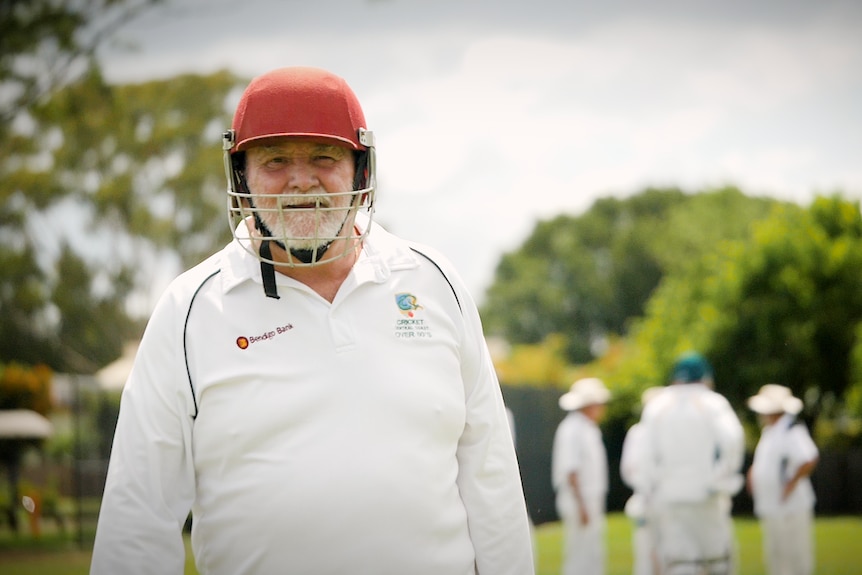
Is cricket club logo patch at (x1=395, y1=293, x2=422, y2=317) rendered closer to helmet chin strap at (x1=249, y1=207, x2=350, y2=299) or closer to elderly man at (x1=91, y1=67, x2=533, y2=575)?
elderly man at (x1=91, y1=67, x2=533, y2=575)

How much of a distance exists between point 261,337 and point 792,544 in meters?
7.98

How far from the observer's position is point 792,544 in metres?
9.45

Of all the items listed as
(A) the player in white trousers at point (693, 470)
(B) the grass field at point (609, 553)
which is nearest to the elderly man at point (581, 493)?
(A) the player in white trousers at point (693, 470)

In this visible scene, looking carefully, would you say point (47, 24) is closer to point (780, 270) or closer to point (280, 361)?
point (280, 361)

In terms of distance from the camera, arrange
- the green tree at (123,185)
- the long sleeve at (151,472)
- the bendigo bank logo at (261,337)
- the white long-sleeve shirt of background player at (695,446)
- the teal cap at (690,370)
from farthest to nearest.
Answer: the green tree at (123,185)
the teal cap at (690,370)
the white long-sleeve shirt of background player at (695,446)
the bendigo bank logo at (261,337)
the long sleeve at (151,472)

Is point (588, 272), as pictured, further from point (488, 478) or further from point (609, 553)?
point (488, 478)

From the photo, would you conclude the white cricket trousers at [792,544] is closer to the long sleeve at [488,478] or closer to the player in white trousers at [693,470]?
the player in white trousers at [693,470]

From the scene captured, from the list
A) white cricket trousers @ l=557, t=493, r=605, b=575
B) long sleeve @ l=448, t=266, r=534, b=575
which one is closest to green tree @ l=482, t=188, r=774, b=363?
white cricket trousers @ l=557, t=493, r=605, b=575

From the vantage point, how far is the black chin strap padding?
2.62 meters

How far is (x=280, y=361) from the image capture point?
8.38 ft

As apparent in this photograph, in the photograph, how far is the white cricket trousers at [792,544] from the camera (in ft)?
30.9

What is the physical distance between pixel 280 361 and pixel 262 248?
11.6 inches

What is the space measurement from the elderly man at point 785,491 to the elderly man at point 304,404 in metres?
7.43

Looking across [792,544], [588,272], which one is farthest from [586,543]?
[588,272]
